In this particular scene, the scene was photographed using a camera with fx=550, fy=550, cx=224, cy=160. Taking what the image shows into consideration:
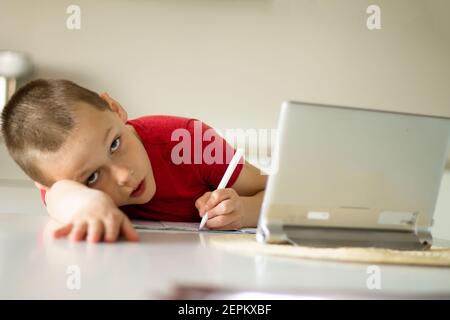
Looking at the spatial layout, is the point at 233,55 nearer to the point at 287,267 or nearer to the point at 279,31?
the point at 279,31

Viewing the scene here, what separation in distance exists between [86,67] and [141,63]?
0.20 m

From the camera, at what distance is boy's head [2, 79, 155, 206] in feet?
2.74

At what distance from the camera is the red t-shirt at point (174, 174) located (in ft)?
3.97

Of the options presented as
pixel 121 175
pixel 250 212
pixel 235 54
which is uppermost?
pixel 235 54

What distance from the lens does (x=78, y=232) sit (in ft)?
1.95

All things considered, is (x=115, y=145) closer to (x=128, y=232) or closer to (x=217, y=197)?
(x=217, y=197)

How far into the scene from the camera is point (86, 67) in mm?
2002

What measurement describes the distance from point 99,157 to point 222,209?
220 millimetres

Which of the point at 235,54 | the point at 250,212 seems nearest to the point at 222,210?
the point at 250,212

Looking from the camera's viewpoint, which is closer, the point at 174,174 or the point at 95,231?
the point at 95,231

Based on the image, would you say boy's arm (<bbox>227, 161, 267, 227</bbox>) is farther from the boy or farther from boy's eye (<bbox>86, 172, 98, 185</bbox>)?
boy's eye (<bbox>86, 172, 98, 185</bbox>)

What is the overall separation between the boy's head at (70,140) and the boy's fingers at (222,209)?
0.14 m

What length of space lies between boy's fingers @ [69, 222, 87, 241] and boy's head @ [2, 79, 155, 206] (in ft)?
0.81

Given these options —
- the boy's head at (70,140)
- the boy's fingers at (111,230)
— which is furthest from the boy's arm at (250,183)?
the boy's fingers at (111,230)
